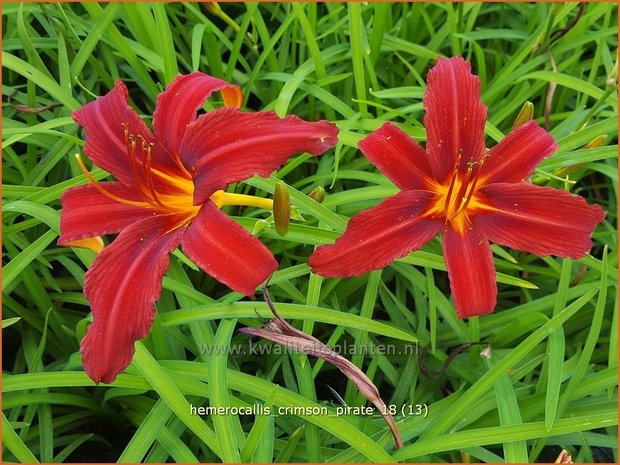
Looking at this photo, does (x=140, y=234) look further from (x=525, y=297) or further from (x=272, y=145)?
(x=525, y=297)

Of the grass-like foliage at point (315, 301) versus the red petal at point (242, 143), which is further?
the grass-like foliage at point (315, 301)

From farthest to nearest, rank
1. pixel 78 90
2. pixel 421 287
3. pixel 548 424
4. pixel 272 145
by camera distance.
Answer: pixel 78 90 < pixel 421 287 < pixel 548 424 < pixel 272 145

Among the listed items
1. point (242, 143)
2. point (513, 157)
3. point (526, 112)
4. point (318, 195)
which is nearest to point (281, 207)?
point (242, 143)

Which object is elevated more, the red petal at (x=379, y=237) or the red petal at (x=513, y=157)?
the red petal at (x=513, y=157)

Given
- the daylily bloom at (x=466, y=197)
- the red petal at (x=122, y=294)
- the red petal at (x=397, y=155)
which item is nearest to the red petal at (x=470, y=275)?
the daylily bloom at (x=466, y=197)

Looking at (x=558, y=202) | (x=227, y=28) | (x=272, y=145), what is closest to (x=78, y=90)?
(x=227, y=28)

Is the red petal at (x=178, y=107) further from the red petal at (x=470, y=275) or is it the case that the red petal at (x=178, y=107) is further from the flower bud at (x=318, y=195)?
the red petal at (x=470, y=275)
